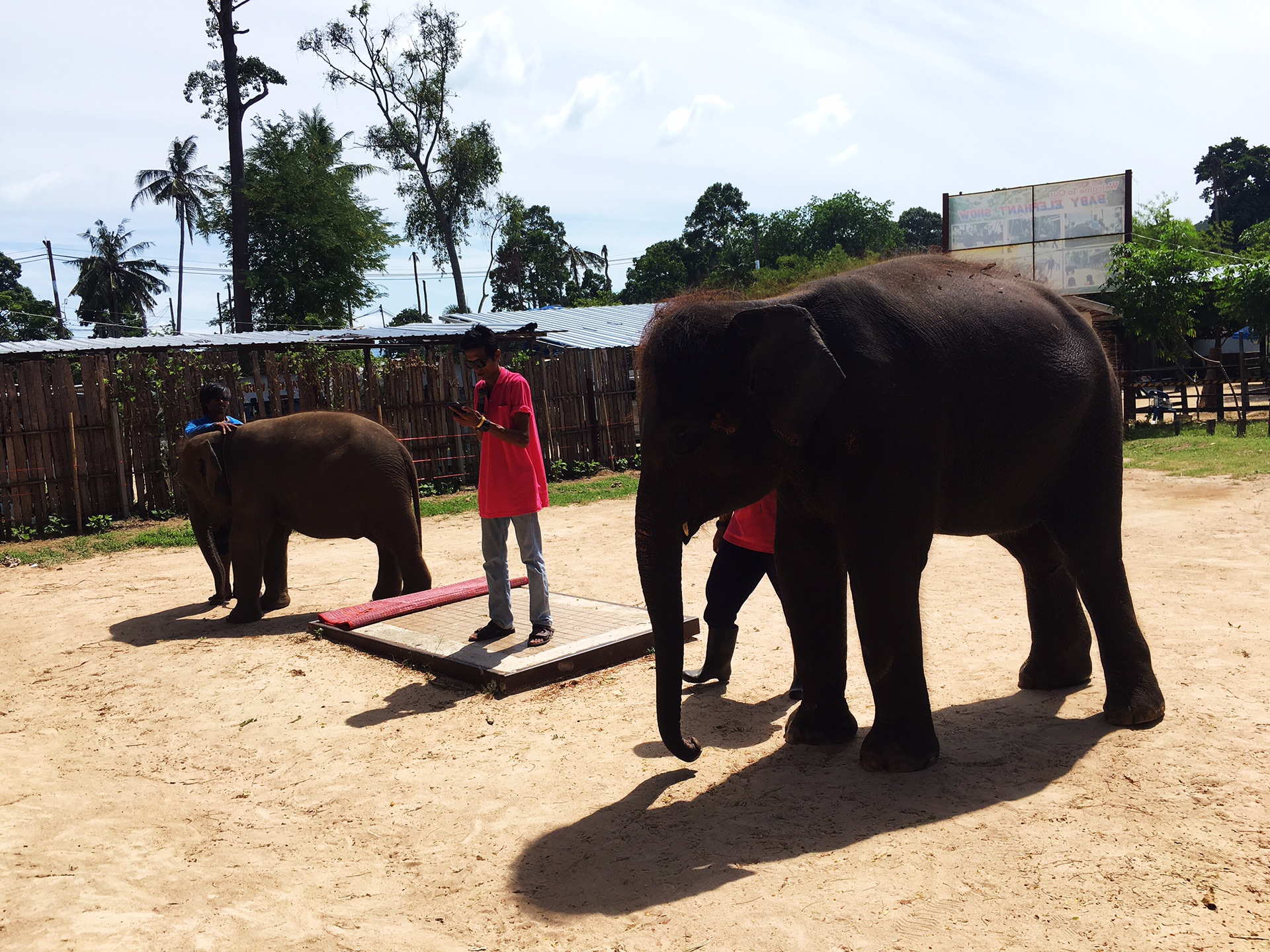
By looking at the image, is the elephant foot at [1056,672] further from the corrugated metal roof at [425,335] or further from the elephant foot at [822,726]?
the corrugated metal roof at [425,335]

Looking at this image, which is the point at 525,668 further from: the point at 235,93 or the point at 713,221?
the point at 713,221

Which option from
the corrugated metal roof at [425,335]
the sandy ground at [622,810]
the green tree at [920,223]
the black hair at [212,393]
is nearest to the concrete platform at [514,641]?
the sandy ground at [622,810]

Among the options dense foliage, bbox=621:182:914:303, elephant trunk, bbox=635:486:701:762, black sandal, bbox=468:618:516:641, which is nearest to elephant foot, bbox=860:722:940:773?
elephant trunk, bbox=635:486:701:762

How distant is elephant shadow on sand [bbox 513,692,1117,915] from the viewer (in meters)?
3.26

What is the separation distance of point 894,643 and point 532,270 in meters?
48.8

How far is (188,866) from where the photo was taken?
3562 millimetres

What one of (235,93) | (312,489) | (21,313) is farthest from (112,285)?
(312,489)

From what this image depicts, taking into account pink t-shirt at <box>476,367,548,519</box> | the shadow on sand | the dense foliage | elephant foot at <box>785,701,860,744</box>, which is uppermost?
the dense foliage

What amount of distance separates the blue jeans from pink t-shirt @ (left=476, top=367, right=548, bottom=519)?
9 cm

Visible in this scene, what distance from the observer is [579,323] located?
27266mm

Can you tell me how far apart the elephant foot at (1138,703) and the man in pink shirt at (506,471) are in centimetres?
318

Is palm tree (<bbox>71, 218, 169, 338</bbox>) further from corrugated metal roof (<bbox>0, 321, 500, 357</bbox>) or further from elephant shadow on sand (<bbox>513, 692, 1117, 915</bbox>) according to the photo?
elephant shadow on sand (<bbox>513, 692, 1117, 915</bbox>)

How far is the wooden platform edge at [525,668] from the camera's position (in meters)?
5.53

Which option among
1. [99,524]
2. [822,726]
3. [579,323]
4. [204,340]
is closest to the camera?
[822,726]
